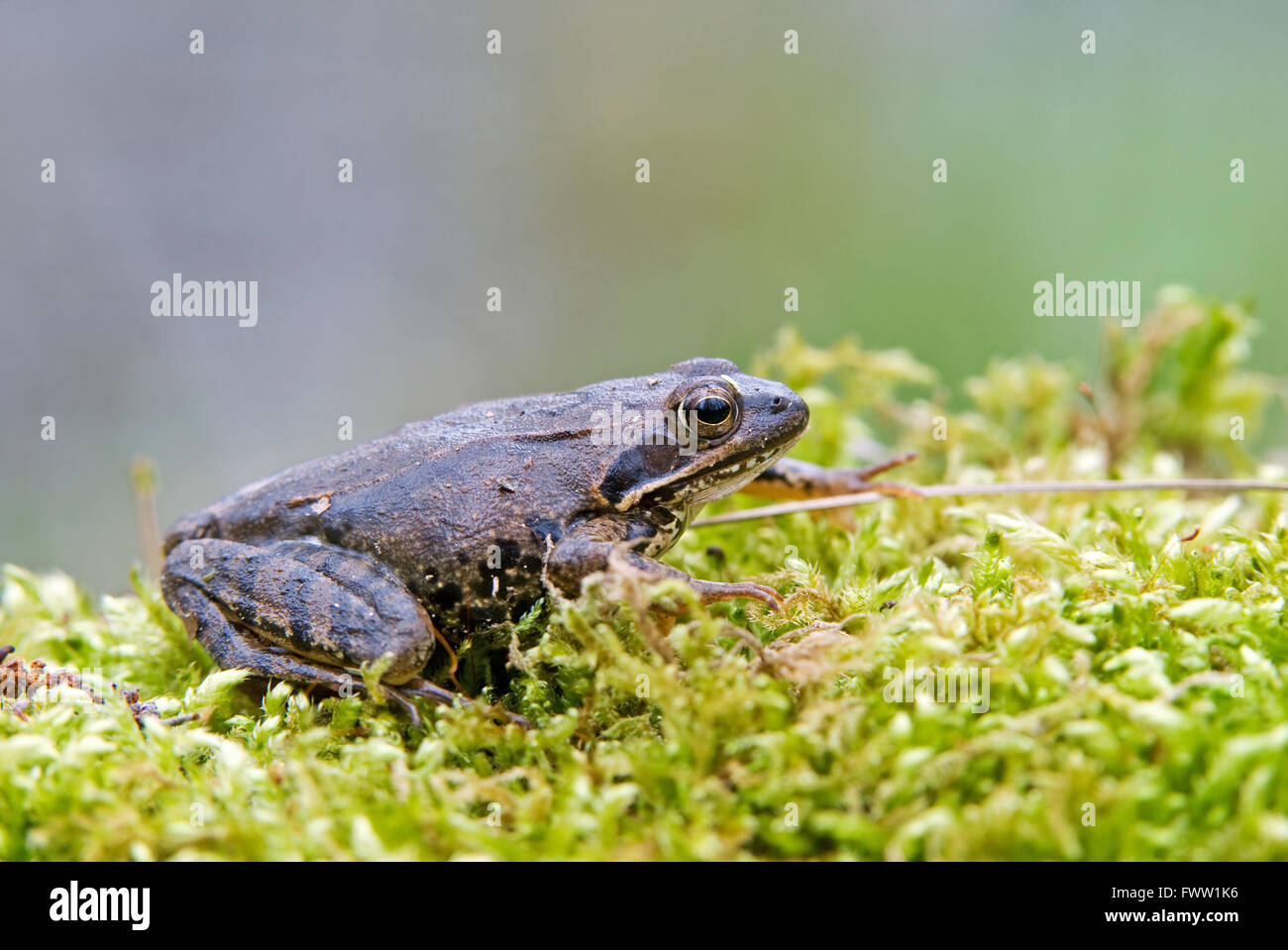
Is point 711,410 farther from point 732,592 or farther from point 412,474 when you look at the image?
point 412,474

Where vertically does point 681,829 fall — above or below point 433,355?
below

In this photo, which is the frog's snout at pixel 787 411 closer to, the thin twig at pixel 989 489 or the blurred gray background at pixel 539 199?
the thin twig at pixel 989 489

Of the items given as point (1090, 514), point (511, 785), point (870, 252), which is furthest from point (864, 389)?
point (870, 252)

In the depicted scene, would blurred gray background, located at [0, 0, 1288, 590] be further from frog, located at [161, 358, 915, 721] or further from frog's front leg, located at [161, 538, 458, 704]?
frog's front leg, located at [161, 538, 458, 704]

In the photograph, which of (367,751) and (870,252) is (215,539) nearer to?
(367,751)

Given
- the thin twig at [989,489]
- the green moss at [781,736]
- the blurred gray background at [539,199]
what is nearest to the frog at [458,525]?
the green moss at [781,736]

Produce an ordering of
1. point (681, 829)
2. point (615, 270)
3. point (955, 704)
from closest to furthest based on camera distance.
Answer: point (681, 829) < point (955, 704) < point (615, 270)
